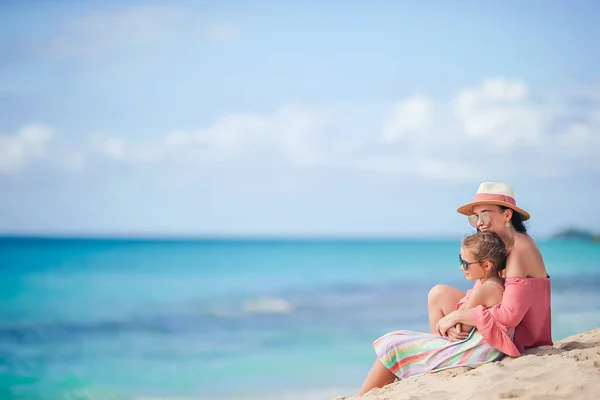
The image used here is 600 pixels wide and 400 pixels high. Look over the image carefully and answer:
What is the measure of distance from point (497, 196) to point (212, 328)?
7725 mm

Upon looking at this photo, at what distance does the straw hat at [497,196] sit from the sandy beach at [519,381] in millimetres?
716

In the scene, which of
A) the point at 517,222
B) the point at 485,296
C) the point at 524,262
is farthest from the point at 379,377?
the point at 517,222

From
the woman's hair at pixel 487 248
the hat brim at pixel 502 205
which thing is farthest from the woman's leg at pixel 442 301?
the hat brim at pixel 502 205

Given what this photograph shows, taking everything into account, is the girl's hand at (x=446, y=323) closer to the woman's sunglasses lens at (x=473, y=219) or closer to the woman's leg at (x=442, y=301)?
the woman's leg at (x=442, y=301)

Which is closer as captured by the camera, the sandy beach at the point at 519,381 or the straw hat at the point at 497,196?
the sandy beach at the point at 519,381

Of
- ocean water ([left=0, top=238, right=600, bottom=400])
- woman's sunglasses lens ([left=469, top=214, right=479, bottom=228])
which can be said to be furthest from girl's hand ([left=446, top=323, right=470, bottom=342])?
ocean water ([left=0, top=238, right=600, bottom=400])

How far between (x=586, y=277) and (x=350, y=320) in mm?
8206

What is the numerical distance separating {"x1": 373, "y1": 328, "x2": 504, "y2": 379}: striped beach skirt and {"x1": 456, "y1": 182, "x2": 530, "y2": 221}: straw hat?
0.63 m

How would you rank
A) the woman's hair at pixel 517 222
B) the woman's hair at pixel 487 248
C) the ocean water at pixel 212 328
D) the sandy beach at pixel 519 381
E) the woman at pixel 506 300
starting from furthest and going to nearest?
the ocean water at pixel 212 328
the woman's hair at pixel 517 222
the woman's hair at pixel 487 248
the woman at pixel 506 300
the sandy beach at pixel 519 381

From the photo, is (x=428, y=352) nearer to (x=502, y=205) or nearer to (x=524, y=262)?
(x=524, y=262)

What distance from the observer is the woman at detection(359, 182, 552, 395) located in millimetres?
3332

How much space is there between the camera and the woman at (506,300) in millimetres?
3332

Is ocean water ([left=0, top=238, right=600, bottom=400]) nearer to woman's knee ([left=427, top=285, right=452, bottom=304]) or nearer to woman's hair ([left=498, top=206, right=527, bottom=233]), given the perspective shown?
woman's knee ([left=427, top=285, right=452, bottom=304])

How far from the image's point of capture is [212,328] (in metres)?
10.6
